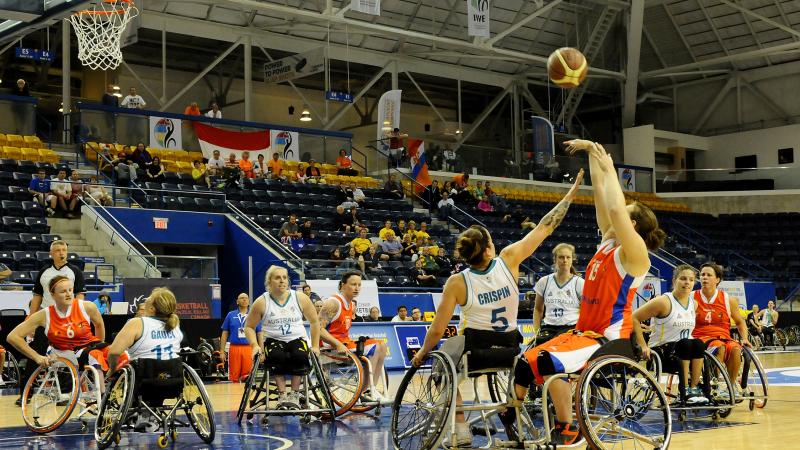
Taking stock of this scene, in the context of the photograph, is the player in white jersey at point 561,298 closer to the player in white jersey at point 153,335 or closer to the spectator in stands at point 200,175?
the player in white jersey at point 153,335

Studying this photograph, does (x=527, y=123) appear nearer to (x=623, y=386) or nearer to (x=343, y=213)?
(x=343, y=213)

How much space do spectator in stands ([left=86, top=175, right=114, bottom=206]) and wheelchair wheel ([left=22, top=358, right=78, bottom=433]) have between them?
1119 centimetres

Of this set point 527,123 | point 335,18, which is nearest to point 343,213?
point 335,18

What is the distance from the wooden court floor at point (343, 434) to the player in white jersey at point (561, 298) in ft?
4.27

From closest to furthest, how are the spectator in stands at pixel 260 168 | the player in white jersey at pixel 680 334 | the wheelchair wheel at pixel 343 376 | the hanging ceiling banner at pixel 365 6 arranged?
the player in white jersey at pixel 680 334 → the wheelchair wheel at pixel 343 376 → the hanging ceiling banner at pixel 365 6 → the spectator in stands at pixel 260 168

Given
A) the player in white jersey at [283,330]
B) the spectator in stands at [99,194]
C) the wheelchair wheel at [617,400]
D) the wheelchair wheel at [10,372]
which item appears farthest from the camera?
the spectator in stands at [99,194]

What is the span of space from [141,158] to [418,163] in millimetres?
9294

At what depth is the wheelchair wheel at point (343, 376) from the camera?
30.0 ft

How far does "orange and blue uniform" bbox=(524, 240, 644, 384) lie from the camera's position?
17.3ft

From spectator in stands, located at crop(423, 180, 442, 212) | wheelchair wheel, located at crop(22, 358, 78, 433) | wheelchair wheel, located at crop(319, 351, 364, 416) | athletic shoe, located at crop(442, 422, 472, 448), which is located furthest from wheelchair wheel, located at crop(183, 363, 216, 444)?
spectator in stands, located at crop(423, 180, 442, 212)

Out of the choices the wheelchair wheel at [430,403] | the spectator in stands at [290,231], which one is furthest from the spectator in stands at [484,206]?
the wheelchair wheel at [430,403]

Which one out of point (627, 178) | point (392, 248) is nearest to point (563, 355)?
point (392, 248)

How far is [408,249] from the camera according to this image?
73.3 ft

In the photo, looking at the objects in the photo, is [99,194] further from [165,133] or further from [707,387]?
[707,387]
